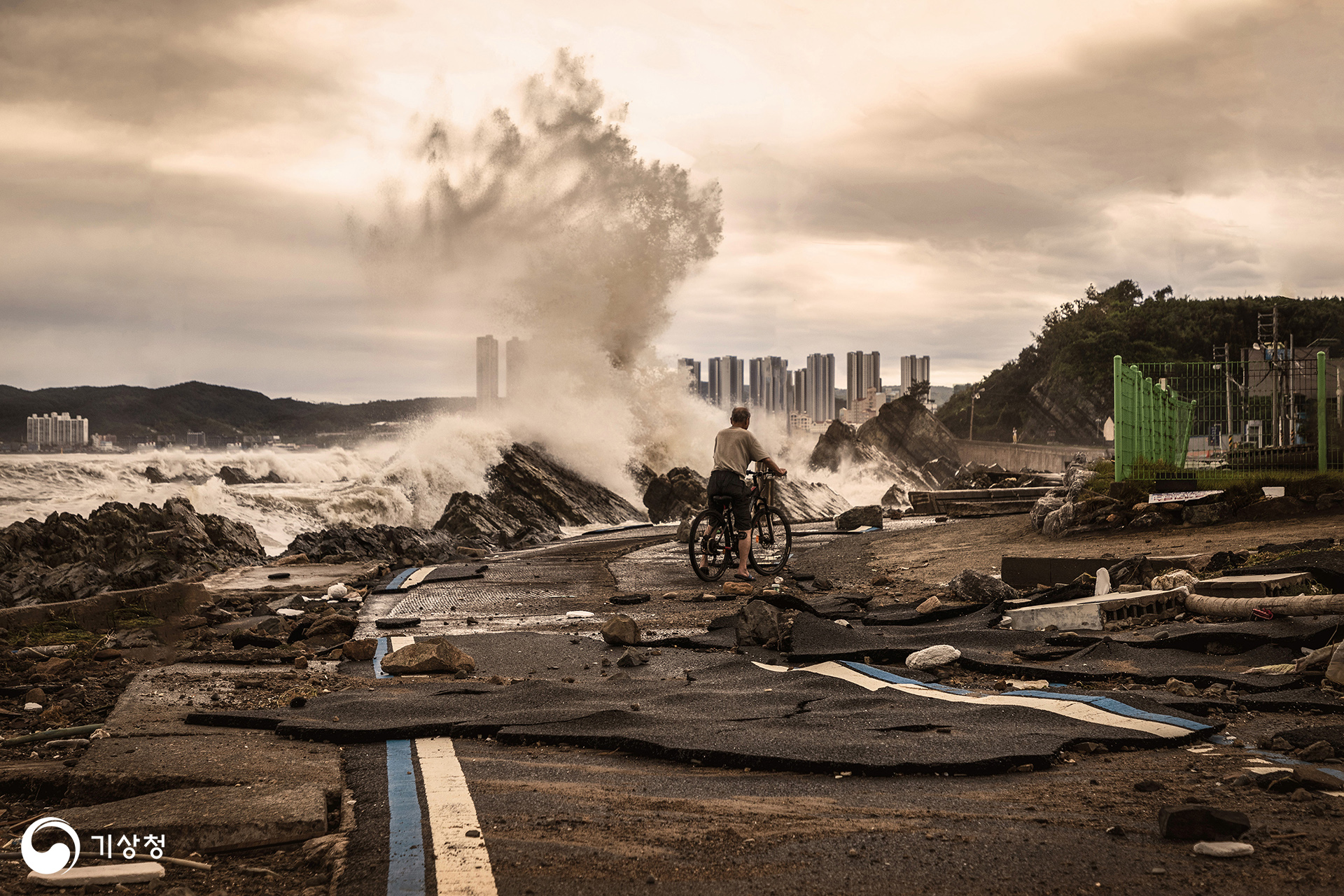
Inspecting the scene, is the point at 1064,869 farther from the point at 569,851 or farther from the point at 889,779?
the point at 569,851

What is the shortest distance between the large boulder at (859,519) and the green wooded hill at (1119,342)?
6131 centimetres

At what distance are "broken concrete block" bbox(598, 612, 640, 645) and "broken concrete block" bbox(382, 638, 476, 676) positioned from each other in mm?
1241

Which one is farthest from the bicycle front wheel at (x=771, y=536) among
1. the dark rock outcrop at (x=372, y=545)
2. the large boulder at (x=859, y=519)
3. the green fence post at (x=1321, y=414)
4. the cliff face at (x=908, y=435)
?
the cliff face at (x=908, y=435)

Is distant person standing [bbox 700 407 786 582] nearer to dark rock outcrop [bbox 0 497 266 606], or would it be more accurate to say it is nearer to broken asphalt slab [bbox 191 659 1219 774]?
broken asphalt slab [bbox 191 659 1219 774]

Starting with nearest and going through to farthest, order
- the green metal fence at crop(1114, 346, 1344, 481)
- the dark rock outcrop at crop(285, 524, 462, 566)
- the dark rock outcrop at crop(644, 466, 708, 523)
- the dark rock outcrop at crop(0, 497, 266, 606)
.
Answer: the dark rock outcrop at crop(0, 497, 266, 606)
the green metal fence at crop(1114, 346, 1344, 481)
the dark rock outcrop at crop(285, 524, 462, 566)
the dark rock outcrop at crop(644, 466, 708, 523)

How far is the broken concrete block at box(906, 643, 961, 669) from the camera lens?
605cm

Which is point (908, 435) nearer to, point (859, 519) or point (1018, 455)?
point (1018, 455)

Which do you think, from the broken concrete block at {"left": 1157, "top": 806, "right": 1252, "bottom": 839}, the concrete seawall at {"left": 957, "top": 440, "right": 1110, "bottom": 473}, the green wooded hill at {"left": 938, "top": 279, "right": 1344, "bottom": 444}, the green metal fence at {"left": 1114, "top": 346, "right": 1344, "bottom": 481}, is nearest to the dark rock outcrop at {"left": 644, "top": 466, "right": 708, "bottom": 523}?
the green metal fence at {"left": 1114, "top": 346, "right": 1344, "bottom": 481}

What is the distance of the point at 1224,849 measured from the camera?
269cm

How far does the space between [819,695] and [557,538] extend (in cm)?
1631

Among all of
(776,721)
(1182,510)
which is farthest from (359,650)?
(1182,510)

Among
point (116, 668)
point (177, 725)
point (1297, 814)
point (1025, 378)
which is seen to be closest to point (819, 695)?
point (1297, 814)

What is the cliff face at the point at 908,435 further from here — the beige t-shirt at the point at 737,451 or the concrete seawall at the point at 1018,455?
the beige t-shirt at the point at 737,451

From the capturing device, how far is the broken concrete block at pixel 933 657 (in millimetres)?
6051
